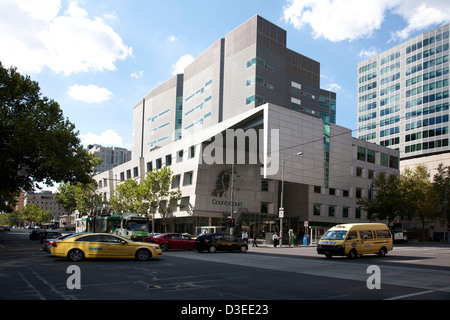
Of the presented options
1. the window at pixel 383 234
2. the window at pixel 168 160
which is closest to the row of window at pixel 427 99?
the window at pixel 168 160

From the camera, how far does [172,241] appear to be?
28.4m

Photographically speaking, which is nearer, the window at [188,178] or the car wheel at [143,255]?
the car wheel at [143,255]

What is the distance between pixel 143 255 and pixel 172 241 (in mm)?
9537

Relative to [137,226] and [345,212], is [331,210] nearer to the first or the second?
[345,212]

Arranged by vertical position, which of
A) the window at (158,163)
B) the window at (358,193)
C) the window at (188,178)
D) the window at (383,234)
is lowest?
the window at (383,234)

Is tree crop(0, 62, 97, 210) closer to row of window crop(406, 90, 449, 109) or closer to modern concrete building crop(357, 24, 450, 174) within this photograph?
modern concrete building crop(357, 24, 450, 174)

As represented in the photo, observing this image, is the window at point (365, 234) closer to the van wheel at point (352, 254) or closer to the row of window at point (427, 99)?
the van wheel at point (352, 254)

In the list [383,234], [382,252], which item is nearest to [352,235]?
[383,234]

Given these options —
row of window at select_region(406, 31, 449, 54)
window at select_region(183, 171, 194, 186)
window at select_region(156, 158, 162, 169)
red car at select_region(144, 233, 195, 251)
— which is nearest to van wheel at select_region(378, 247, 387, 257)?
red car at select_region(144, 233, 195, 251)

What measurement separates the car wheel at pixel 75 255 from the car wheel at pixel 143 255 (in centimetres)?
268

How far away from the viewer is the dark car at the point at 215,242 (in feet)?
87.3

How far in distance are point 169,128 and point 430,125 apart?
66.1m

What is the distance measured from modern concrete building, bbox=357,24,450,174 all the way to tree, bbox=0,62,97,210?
74.7 m
